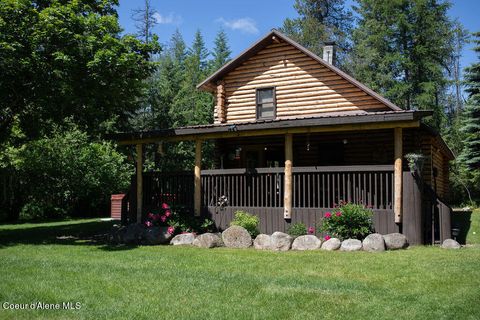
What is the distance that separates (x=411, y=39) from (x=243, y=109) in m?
22.7

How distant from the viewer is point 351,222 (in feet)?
38.3

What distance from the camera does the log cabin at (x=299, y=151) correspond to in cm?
1174

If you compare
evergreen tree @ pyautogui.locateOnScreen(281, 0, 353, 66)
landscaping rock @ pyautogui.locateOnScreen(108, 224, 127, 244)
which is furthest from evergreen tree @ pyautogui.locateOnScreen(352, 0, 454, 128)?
landscaping rock @ pyautogui.locateOnScreen(108, 224, 127, 244)

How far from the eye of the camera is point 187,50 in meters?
53.2

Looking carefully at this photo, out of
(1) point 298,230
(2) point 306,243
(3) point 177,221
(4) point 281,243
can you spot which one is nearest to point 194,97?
(3) point 177,221

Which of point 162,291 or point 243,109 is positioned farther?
point 243,109

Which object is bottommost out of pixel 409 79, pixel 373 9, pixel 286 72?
pixel 286 72

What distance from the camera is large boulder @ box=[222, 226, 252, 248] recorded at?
11938 mm

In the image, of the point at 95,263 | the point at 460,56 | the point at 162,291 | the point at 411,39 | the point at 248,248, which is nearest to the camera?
the point at 162,291

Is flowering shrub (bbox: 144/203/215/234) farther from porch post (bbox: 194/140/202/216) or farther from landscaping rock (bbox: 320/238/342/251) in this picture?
landscaping rock (bbox: 320/238/342/251)

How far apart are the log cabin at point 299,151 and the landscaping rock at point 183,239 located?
A: 1.56 meters

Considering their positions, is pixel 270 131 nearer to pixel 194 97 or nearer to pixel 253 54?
pixel 253 54

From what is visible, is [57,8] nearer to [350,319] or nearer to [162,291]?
[162,291]

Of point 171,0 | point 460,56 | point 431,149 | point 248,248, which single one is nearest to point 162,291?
point 248,248
